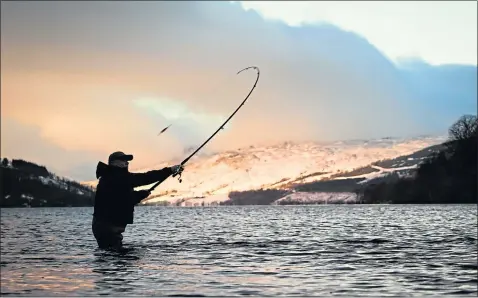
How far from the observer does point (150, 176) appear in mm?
31828

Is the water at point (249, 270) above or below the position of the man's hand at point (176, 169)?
below

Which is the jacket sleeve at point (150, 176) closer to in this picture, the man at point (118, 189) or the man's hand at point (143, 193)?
the man at point (118, 189)

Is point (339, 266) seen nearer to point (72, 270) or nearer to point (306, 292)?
point (306, 292)

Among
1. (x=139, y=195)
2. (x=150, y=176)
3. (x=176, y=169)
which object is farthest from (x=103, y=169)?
(x=176, y=169)

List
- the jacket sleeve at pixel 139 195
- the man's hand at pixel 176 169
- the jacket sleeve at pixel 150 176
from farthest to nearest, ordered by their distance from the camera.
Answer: the jacket sleeve at pixel 139 195
the jacket sleeve at pixel 150 176
the man's hand at pixel 176 169

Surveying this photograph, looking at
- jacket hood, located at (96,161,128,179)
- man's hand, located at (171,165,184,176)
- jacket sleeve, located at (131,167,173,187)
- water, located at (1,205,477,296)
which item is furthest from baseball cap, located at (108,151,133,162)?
water, located at (1,205,477,296)

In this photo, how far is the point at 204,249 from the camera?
40000mm

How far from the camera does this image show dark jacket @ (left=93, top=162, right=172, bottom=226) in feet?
105

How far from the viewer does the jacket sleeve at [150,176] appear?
3148 cm

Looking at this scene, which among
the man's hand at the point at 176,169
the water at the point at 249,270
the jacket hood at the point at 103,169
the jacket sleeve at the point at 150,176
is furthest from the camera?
the jacket hood at the point at 103,169

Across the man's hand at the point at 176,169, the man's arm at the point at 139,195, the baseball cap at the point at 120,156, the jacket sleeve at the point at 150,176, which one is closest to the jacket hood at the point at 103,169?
the baseball cap at the point at 120,156

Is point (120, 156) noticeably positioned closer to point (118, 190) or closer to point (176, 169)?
point (118, 190)

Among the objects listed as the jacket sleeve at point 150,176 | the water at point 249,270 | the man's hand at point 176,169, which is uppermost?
the man's hand at point 176,169

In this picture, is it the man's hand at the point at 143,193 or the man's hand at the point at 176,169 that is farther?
the man's hand at the point at 143,193
